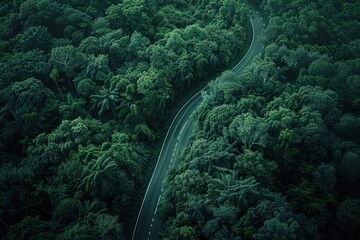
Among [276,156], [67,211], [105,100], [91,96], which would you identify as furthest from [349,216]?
[91,96]

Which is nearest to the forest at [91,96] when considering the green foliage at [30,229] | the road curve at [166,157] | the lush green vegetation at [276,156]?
the green foliage at [30,229]

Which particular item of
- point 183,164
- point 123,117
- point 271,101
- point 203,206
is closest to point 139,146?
point 123,117

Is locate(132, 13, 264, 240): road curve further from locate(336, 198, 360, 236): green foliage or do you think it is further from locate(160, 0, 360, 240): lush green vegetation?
locate(336, 198, 360, 236): green foliage

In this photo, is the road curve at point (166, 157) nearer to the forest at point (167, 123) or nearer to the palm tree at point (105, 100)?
the forest at point (167, 123)

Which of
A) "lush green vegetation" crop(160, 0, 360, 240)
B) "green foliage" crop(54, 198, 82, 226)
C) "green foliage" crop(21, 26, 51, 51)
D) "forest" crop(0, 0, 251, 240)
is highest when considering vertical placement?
"green foliage" crop(21, 26, 51, 51)

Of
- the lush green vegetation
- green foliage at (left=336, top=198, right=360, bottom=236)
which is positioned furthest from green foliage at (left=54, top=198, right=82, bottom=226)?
green foliage at (left=336, top=198, right=360, bottom=236)

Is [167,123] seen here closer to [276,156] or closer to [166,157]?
[166,157]
